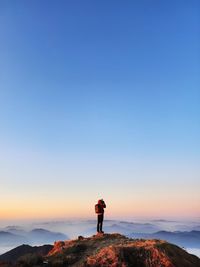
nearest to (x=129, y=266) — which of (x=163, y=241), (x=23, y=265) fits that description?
(x=163, y=241)

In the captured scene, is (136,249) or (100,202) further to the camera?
(100,202)

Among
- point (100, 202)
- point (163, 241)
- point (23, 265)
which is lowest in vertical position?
point (23, 265)

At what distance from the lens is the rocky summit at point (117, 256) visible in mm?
22531

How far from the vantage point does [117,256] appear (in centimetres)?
2277

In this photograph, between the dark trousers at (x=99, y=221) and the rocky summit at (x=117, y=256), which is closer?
the rocky summit at (x=117, y=256)

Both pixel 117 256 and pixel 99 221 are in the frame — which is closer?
pixel 117 256

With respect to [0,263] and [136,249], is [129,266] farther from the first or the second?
[0,263]

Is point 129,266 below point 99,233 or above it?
below

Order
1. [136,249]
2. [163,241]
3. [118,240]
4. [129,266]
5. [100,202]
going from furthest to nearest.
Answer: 1. [100,202]
2. [118,240]
3. [163,241]
4. [136,249]
5. [129,266]

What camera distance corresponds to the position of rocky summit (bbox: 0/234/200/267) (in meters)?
22.5

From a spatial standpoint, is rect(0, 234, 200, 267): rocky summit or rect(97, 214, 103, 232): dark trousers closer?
rect(0, 234, 200, 267): rocky summit

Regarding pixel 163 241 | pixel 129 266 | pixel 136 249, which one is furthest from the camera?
pixel 163 241

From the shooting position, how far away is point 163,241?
2591 cm

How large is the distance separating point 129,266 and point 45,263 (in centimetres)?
588
